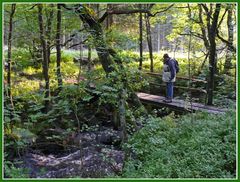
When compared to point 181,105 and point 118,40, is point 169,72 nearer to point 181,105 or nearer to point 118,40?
point 181,105

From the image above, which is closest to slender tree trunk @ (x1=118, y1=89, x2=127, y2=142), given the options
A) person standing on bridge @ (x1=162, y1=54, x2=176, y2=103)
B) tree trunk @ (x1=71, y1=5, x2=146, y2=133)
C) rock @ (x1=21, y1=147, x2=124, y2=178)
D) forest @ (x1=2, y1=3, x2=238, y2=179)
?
forest @ (x1=2, y1=3, x2=238, y2=179)

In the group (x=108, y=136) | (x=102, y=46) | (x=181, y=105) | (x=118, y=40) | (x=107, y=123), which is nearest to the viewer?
(x=102, y=46)

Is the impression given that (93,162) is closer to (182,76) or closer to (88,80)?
(88,80)

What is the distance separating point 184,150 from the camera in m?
6.70

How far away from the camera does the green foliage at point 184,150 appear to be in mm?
5703

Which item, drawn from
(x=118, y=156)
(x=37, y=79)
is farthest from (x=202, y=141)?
(x=37, y=79)

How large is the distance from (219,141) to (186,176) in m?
1.20

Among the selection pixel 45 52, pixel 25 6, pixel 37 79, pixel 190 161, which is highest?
pixel 25 6

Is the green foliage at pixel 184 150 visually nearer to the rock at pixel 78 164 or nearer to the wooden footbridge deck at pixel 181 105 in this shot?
the rock at pixel 78 164

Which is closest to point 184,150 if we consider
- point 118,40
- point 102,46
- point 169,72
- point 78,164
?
point 78,164

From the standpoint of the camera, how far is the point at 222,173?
543 cm

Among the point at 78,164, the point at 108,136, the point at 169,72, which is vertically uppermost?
the point at 169,72

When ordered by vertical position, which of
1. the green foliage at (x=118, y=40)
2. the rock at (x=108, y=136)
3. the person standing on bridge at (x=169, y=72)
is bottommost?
the rock at (x=108, y=136)

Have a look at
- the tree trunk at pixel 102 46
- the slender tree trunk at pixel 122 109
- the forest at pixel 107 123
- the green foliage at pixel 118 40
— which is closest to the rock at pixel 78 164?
the forest at pixel 107 123
